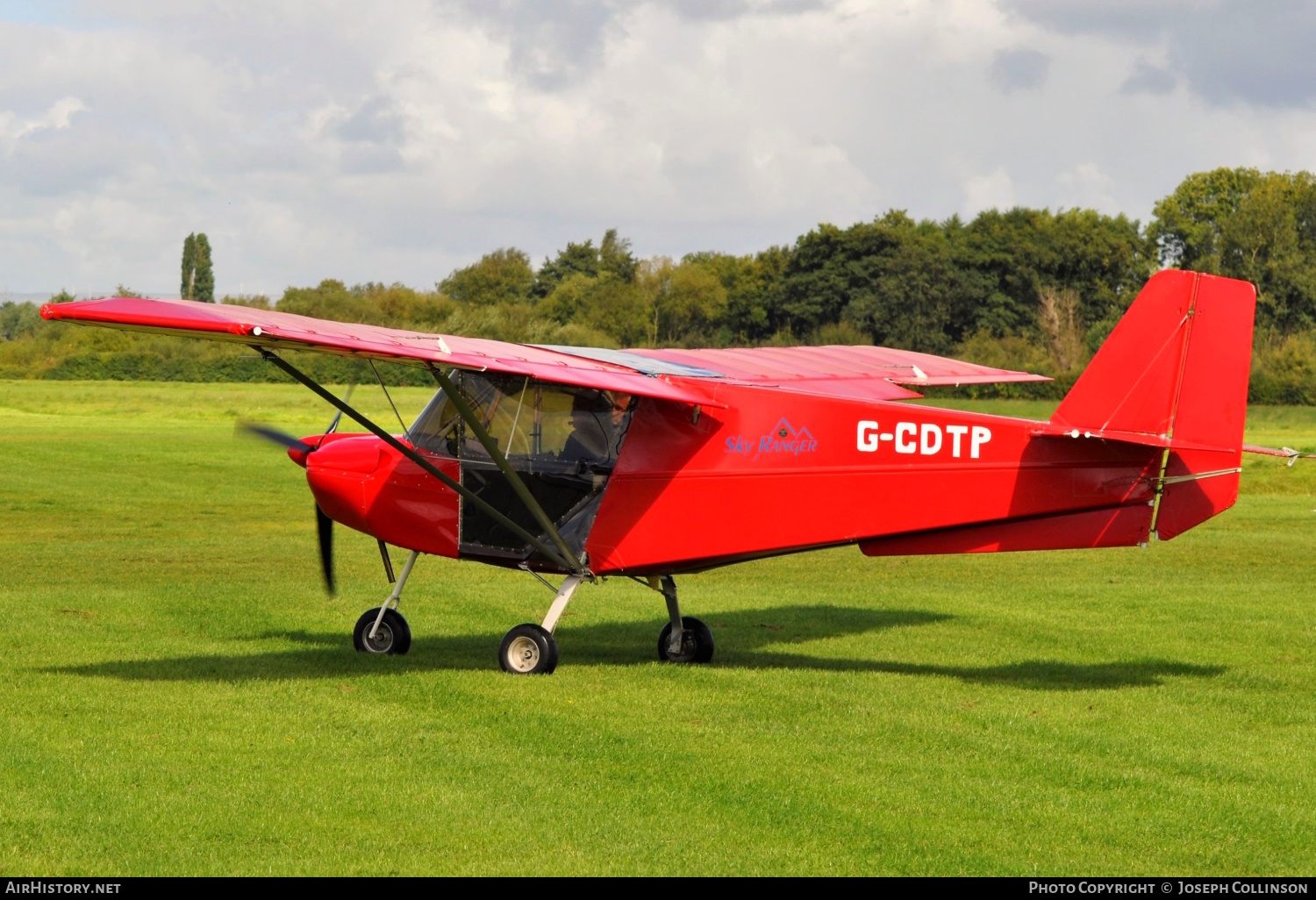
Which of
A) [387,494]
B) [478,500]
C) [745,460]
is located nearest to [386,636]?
[387,494]

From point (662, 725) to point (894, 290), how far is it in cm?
6595

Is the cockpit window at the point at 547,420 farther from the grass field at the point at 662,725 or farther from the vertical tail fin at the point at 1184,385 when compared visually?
the vertical tail fin at the point at 1184,385

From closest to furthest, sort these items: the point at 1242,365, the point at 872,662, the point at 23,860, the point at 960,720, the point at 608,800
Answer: the point at 23,860 → the point at 608,800 → the point at 960,720 → the point at 1242,365 → the point at 872,662

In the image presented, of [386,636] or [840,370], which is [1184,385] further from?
[386,636]

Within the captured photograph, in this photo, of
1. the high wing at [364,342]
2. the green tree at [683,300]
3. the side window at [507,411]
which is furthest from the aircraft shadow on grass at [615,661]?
the green tree at [683,300]

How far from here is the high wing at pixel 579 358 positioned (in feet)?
26.5

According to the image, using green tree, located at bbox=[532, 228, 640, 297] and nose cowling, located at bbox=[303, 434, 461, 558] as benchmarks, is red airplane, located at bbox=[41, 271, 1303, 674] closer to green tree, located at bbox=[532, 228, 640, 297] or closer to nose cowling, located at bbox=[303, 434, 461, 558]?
nose cowling, located at bbox=[303, 434, 461, 558]

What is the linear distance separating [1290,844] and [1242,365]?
13.7 ft

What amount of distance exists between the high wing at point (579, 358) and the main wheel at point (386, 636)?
2453 mm

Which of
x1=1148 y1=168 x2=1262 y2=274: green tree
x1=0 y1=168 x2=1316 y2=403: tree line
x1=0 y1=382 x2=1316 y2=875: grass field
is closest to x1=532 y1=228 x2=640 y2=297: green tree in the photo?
x1=0 y1=168 x2=1316 y2=403: tree line

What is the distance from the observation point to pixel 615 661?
1146 centimetres
